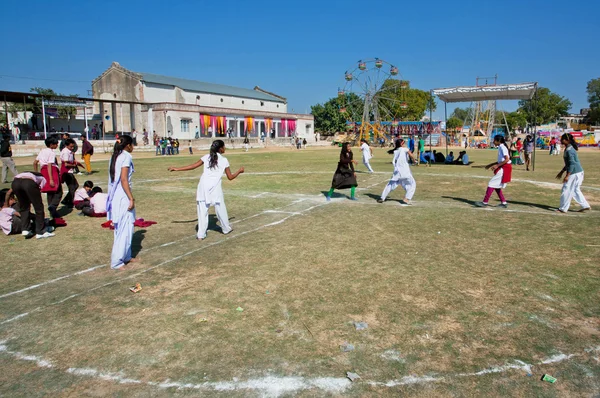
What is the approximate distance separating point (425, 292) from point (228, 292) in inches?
91.2

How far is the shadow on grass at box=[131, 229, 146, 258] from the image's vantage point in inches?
269

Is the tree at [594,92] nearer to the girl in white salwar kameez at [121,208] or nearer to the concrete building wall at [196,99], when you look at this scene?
the concrete building wall at [196,99]

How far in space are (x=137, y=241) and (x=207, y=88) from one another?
52.6 meters

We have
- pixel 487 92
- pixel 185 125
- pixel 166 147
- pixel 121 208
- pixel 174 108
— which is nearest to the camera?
pixel 121 208

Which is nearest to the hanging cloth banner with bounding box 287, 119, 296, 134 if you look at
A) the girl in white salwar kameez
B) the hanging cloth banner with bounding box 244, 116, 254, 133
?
the hanging cloth banner with bounding box 244, 116, 254, 133

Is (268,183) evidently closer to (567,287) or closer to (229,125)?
(567,287)

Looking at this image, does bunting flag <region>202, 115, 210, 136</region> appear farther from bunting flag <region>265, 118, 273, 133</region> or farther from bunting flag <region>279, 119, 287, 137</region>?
bunting flag <region>279, 119, 287, 137</region>

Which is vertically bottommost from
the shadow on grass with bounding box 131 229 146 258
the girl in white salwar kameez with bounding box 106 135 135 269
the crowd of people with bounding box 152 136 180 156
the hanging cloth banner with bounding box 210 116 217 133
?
the shadow on grass with bounding box 131 229 146 258

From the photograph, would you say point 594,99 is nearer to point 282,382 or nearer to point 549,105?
point 549,105

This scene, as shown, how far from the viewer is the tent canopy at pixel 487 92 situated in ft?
69.6

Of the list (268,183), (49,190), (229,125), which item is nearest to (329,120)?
(229,125)

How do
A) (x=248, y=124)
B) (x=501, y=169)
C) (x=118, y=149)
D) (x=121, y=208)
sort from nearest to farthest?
(x=121, y=208)
(x=118, y=149)
(x=501, y=169)
(x=248, y=124)

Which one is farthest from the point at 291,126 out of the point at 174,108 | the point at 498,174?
the point at 498,174

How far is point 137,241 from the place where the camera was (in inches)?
294
